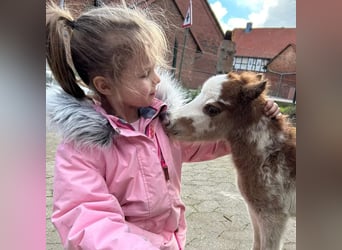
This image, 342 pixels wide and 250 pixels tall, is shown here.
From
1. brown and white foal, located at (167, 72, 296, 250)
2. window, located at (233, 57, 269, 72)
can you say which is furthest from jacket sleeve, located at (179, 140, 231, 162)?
window, located at (233, 57, 269, 72)

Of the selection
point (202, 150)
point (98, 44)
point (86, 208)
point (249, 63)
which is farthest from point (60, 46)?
point (249, 63)

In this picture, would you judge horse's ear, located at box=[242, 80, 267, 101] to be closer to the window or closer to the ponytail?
the ponytail

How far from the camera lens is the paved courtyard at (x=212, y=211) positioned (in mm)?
1163

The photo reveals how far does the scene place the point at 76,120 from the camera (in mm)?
617

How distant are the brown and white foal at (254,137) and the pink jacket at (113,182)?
12 centimetres

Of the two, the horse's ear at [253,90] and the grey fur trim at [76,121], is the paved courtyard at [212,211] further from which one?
the grey fur trim at [76,121]

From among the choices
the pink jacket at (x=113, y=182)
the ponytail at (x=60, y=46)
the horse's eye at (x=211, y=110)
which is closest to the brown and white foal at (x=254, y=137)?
the horse's eye at (x=211, y=110)

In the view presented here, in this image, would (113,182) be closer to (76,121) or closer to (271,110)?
(76,121)

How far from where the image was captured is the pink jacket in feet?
1.62
